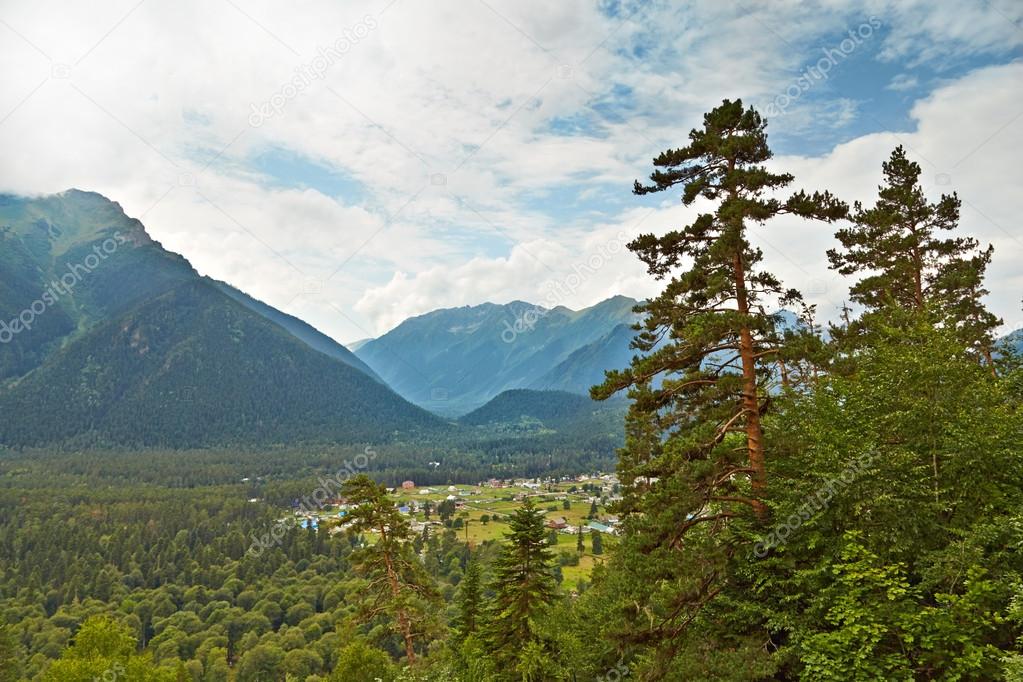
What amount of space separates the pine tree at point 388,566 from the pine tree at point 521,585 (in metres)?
4.54

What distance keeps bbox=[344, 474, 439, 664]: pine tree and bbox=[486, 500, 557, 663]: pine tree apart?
14.9 ft

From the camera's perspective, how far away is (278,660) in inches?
2493

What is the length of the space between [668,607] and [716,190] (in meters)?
11.2

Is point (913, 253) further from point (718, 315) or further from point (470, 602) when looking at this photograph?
point (470, 602)

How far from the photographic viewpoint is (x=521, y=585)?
2339cm

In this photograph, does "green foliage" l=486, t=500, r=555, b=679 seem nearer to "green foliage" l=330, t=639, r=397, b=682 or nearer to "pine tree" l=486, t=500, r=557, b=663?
"pine tree" l=486, t=500, r=557, b=663

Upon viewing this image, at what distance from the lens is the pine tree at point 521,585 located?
2316 centimetres

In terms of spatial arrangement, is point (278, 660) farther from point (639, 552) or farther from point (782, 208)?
point (782, 208)

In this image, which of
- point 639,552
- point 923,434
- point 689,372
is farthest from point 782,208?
Result: point 639,552

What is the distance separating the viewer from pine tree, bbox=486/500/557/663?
23156 mm

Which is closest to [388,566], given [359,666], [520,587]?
[520,587]

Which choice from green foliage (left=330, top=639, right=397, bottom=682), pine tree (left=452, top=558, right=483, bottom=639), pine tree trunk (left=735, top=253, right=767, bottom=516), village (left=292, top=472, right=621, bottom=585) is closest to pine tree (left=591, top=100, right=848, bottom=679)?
pine tree trunk (left=735, top=253, right=767, bottom=516)

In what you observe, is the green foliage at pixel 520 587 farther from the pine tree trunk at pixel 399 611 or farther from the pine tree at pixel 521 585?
the pine tree trunk at pixel 399 611

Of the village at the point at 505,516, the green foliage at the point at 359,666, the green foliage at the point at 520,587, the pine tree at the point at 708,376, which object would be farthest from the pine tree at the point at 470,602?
the village at the point at 505,516
